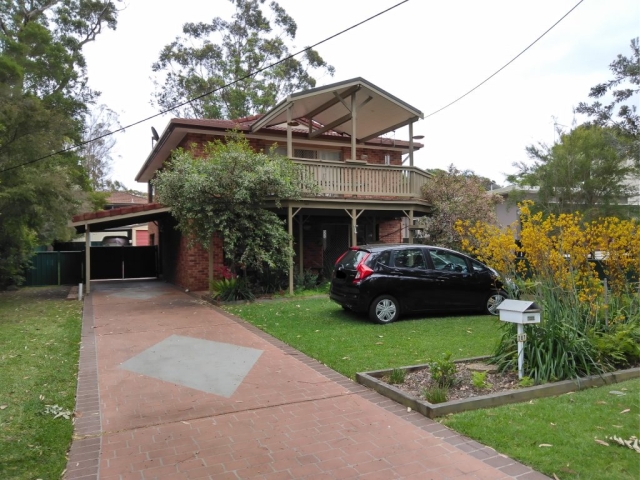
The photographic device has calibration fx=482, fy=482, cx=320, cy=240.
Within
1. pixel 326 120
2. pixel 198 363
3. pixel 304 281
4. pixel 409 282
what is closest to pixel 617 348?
pixel 409 282

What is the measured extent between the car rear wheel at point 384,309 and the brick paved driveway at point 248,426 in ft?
7.18

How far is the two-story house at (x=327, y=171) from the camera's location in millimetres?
14297

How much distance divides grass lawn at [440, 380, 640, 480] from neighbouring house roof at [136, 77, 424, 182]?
10935 millimetres

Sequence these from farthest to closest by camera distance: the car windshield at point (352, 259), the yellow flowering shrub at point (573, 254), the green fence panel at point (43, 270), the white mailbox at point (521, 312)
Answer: the green fence panel at point (43, 270), the car windshield at point (352, 259), the yellow flowering shrub at point (573, 254), the white mailbox at point (521, 312)

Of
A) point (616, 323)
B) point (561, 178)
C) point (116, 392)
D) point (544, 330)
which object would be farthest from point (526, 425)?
point (561, 178)

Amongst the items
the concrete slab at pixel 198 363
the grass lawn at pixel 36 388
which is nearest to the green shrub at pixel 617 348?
the concrete slab at pixel 198 363

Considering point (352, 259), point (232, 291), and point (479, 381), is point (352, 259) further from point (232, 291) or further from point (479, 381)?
point (479, 381)

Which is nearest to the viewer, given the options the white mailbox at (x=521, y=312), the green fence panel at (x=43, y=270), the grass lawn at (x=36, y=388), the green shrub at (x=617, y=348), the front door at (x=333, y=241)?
the grass lawn at (x=36, y=388)

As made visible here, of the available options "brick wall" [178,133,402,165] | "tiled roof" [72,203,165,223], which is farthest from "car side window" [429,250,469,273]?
"tiled roof" [72,203,165,223]

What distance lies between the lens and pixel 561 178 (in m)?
17.6

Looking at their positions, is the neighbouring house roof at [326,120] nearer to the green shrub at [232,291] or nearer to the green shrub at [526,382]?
the green shrub at [232,291]

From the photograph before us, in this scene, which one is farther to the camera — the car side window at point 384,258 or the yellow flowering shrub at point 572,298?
the car side window at point 384,258

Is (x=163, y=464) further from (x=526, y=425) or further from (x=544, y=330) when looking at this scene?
(x=544, y=330)

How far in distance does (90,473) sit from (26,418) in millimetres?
1607
